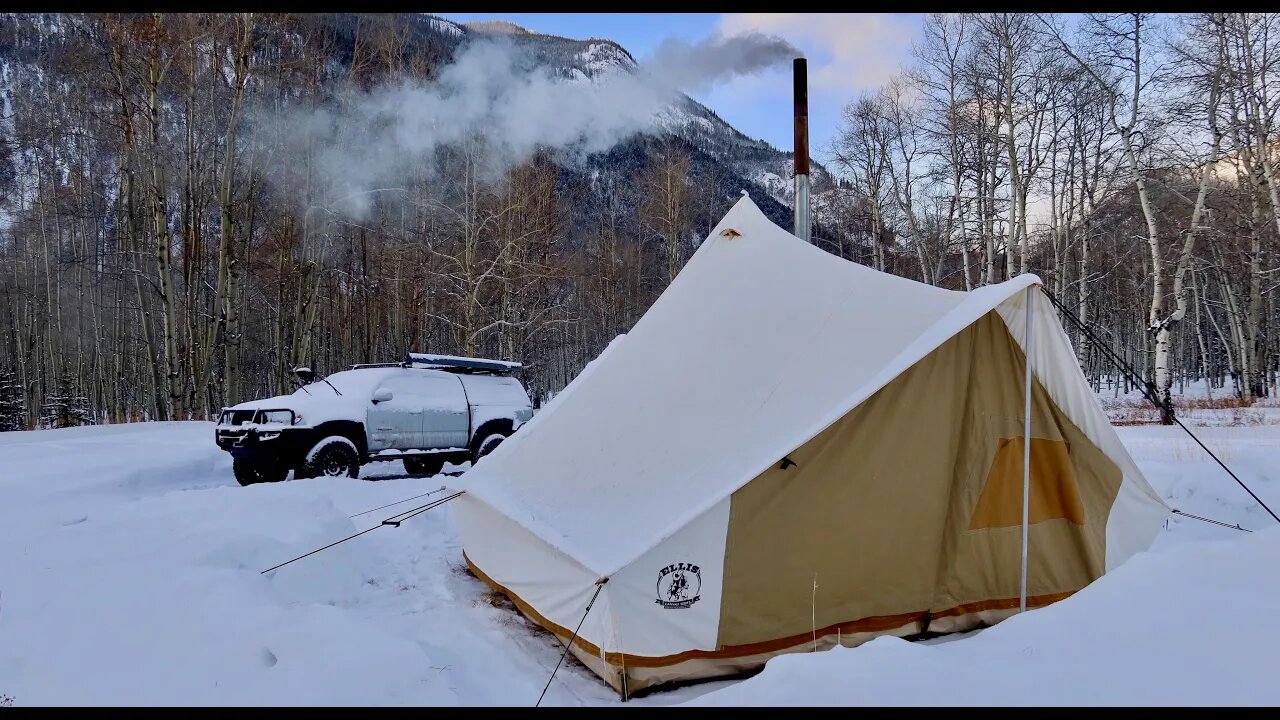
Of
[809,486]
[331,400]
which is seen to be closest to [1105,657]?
[809,486]

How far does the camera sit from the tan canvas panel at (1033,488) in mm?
4203

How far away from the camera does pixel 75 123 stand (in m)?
23.0

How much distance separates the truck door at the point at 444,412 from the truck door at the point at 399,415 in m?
0.09

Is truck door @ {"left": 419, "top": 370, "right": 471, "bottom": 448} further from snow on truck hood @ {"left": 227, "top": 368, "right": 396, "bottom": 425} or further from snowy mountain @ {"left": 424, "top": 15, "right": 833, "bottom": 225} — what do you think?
snowy mountain @ {"left": 424, "top": 15, "right": 833, "bottom": 225}

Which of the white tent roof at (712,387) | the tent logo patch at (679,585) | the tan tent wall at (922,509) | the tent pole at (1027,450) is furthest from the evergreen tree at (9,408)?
the tent pole at (1027,450)

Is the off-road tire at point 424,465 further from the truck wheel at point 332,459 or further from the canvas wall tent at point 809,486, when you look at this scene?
the canvas wall tent at point 809,486

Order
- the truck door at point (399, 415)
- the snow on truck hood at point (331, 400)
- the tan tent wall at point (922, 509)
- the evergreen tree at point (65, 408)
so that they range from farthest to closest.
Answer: the evergreen tree at point (65, 408)
the truck door at point (399, 415)
the snow on truck hood at point (331, 400)
the tan tent wall at point (922, 509)

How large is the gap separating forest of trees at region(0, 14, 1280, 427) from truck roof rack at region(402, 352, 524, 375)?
6.23m

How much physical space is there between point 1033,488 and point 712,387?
224 centimetres

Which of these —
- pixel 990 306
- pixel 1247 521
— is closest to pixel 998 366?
pixel 990 306

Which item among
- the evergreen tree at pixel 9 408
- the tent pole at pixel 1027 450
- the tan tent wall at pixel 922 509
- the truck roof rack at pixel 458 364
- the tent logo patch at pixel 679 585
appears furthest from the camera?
the evergreen tree at pixel 9 408

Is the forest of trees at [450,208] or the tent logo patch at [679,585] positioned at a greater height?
the forest of trees at [450,208]

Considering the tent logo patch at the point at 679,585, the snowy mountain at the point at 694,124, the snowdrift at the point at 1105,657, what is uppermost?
the snowy mountain at the point at 694,124

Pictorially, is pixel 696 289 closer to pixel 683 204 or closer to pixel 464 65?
pixel 683 204
